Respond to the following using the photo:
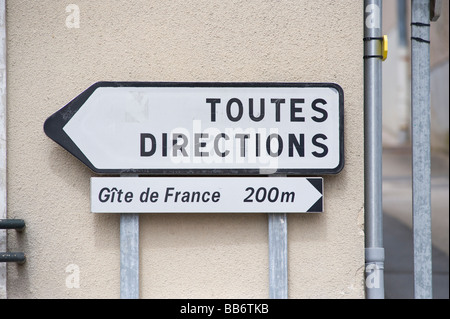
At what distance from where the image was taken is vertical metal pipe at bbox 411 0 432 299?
335 cm

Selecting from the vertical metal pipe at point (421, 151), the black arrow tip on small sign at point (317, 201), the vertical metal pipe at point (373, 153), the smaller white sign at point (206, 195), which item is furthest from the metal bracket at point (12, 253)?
the vertical metal pipe at point (421, 151)

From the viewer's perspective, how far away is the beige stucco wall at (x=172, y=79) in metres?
3.33

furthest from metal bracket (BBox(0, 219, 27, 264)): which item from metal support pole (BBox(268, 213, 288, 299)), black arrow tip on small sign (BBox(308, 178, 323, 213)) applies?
black arrow tip on small sign (BBox(308, 178, 323, 213))

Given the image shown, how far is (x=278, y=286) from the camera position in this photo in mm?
3328

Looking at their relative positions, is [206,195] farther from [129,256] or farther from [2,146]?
[2,146]

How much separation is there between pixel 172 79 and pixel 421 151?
150 cm

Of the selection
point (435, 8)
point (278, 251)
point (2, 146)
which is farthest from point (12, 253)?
point (435, 8)

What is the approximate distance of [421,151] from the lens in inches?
134

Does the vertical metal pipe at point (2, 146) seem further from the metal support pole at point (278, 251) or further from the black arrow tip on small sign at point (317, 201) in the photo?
the black arrow tip on small sign at point (317, 201)

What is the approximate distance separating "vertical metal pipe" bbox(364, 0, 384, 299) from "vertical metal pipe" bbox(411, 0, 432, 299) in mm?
204

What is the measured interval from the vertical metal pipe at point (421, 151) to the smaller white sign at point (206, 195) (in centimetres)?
59

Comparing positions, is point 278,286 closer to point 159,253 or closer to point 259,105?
point 159,253

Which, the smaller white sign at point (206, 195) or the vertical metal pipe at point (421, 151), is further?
the vertical metal pipe at point (421, 151)

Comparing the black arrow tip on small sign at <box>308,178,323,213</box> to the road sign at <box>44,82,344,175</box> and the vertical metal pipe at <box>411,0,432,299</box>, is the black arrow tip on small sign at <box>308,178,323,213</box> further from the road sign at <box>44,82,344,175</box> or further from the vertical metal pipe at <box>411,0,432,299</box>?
the vertical metal pipe at <box>411,0,432,299</box>
